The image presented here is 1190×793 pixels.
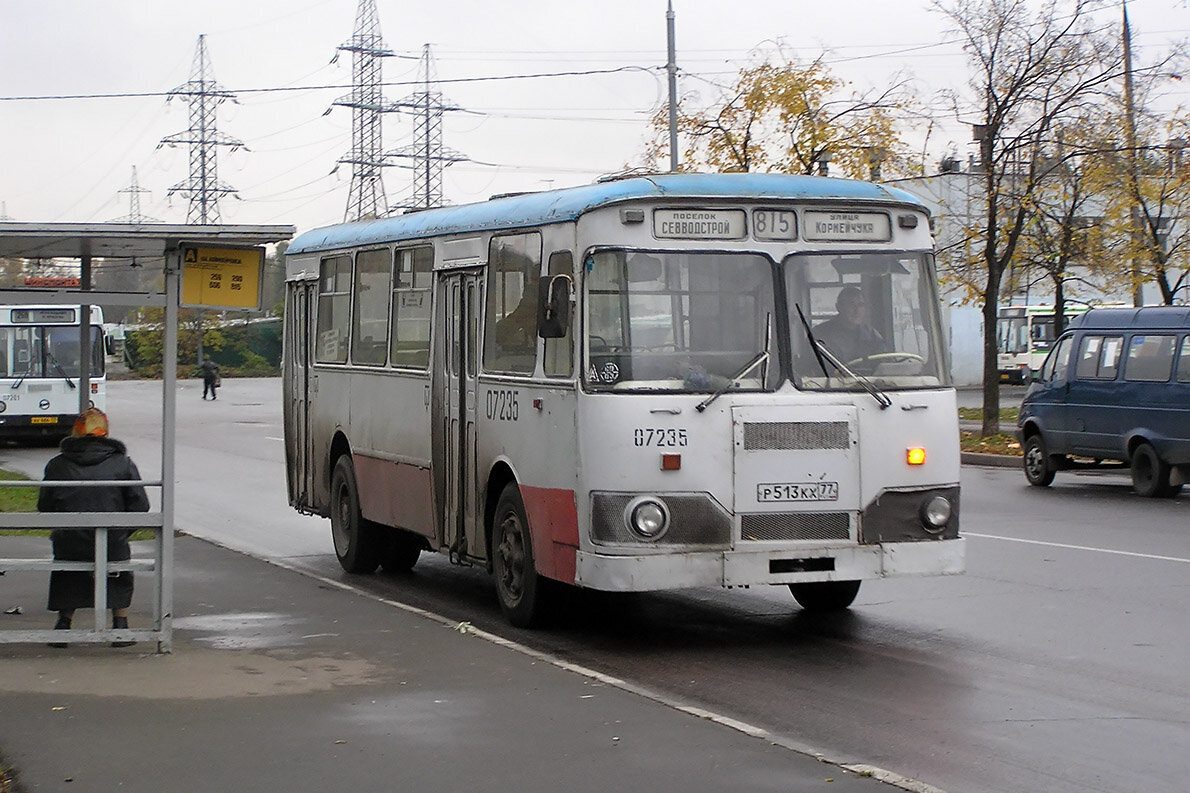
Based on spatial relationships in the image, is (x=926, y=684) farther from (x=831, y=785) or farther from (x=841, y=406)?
(x=831, y=785)

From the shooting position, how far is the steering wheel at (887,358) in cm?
1022

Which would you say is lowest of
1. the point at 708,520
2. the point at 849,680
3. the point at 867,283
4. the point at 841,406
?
the point at 849,680

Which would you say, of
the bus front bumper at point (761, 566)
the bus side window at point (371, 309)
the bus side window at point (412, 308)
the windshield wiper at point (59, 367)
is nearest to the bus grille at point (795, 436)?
the bus front bumper at point (761, 566)

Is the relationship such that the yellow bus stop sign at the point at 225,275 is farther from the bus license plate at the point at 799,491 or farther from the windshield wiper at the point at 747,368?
the bus license plate at the point at 799,491

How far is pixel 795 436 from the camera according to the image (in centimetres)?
991

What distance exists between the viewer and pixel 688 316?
9.89 meters

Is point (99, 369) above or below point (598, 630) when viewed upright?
above

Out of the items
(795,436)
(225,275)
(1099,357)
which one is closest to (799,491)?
(795,436)

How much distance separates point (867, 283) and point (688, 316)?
Answer: 50.1 inches

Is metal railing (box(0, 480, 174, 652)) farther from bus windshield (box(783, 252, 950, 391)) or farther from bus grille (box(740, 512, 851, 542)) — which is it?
bus windshield (box(783, 252, 950, 391))

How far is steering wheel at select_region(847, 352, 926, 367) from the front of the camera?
33.5 ft

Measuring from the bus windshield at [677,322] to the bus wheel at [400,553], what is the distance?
5.04 meters

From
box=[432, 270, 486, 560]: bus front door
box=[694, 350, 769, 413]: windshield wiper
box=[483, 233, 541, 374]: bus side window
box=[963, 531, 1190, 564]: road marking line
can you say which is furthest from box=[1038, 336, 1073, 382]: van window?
box=[694, 350, 769, 413]: windshield wiper

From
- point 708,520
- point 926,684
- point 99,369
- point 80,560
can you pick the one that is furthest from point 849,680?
point 99,369
